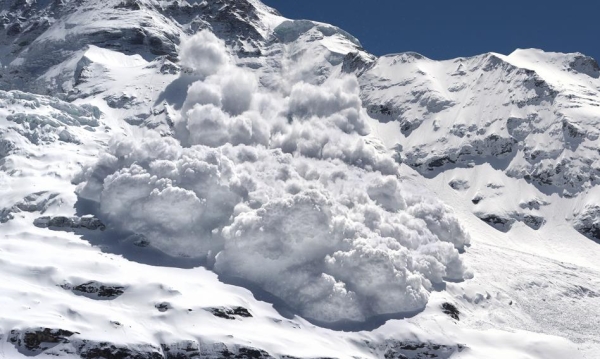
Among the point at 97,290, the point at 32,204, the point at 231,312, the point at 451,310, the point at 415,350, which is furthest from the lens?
the point at 32,204

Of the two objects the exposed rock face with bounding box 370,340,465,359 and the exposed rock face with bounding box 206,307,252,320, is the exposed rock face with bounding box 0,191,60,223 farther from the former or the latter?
the exposed rock face with bounding box 370,340,465,359

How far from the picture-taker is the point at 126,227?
172m

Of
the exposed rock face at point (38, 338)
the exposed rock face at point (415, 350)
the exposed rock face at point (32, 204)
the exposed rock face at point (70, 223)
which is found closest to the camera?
the exposed rock face at point (38, 338)

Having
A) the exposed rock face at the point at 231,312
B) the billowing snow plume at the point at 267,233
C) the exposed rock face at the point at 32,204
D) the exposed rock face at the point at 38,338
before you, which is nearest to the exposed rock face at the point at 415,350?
the billowing snow plume at the point at 267,233

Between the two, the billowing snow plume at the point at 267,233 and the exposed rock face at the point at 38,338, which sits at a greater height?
the billowing snow plume at the point at 267,233

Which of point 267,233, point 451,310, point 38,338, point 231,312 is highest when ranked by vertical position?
point 267,233

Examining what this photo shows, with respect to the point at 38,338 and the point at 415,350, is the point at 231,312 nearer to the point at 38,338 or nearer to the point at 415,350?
the point at 38,338

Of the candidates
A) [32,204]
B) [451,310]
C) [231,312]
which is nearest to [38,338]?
[231,312]

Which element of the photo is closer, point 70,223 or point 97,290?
point 97,290

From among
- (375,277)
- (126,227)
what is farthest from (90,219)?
(375,277)

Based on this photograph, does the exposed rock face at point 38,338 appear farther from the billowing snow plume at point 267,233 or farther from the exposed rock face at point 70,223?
the exposed rock face at point 70,223

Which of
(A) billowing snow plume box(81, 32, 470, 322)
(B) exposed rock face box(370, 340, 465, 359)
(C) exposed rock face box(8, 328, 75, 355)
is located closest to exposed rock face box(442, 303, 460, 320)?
(A) billowing snow plume box(81, 32, 470, 322)

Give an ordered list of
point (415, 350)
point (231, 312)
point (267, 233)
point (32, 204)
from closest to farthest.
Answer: point (231, 312) → point (415, 350) → point (267, 233) → point (32, 204)

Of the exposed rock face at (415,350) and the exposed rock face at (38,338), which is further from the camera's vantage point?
the exposed rock face at (415,350)
